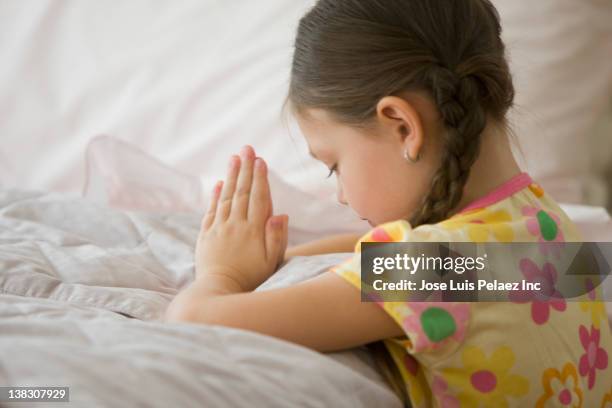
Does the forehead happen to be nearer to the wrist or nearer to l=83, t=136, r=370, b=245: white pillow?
the wrist

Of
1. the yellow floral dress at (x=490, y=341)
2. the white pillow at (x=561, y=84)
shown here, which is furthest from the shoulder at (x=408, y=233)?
the white pillow at (x=561, y=84)

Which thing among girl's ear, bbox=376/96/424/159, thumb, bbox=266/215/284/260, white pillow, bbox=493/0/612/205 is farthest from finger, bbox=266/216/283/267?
white pillow, bbox=493/0/612/205

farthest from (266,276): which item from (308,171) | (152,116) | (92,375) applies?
(152,116)

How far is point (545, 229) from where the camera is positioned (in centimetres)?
86

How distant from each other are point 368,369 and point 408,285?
0.10 m

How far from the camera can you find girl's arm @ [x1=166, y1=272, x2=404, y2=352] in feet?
2.55

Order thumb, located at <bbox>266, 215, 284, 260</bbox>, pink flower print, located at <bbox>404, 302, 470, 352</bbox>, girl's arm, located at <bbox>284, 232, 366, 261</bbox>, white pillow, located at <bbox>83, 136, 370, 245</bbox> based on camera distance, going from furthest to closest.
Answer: white pillow, located at <bbox>83, 136, 370, 245</bbox> → girl's arm, located at <bbox>284, 232, 366, 261</bbox> → thumb, located at <bbox>266, 215, 284, 260</bbox> → pink flower print, located at <bbox>404, 302, 470, 352</bbox>

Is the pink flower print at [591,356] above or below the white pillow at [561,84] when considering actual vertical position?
below

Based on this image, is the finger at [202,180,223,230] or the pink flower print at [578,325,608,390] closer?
the pink flower print at [578,325,608,390]

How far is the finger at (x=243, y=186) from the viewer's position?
104 cm

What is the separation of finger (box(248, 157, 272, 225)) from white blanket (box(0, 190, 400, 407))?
0.10 m

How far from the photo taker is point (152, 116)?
162cm

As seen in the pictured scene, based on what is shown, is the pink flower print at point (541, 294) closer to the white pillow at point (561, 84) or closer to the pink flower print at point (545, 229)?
the pink flower print at point (545, 229)

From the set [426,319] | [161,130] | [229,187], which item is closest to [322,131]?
[229,187]
